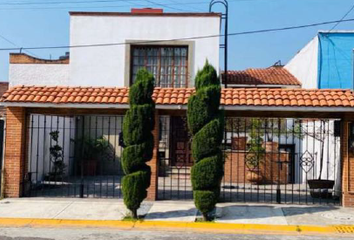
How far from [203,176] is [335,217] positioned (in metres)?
3.33

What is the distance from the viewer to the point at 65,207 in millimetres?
10891

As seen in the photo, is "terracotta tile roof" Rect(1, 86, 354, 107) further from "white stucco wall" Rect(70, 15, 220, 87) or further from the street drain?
"white stucco wall" Rect(70, 15, 220, 87)

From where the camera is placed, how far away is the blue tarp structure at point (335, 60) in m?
17.6

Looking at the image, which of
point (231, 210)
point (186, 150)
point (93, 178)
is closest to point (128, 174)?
point (231, 210)

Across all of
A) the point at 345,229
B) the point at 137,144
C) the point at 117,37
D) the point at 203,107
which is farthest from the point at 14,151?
the point at 117,37

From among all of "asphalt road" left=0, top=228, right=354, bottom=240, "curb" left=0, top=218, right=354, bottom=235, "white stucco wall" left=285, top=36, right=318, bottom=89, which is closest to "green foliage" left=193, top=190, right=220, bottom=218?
"curb" left=0, top=218, right=354, bottom=235

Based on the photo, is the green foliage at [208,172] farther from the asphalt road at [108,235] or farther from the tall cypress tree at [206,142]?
the asphalt road at [108,235]

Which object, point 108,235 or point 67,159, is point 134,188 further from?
point 67,159

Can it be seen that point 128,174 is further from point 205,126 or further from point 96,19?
point 96,19

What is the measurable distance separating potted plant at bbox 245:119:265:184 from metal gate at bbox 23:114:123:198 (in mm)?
5063

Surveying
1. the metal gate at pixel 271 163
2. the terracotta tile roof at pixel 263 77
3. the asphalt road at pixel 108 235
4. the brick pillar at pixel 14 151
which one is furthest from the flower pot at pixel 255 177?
the brick pillar at pixel 14 151

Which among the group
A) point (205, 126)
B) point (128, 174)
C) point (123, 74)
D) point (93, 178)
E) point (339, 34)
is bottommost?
point (93, 178)

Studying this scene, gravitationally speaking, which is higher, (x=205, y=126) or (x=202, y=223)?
(x=205, y=126)

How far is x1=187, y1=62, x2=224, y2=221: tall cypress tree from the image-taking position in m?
9.58
